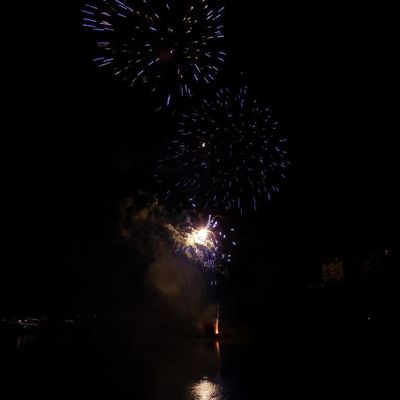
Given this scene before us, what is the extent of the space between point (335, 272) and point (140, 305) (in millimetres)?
12650

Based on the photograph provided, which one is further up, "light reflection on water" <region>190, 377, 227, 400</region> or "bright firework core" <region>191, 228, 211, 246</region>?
"bright firework core" <region>191, 228, 211, 246</region>

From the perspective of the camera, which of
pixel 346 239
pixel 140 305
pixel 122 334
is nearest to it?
pixel 346 239

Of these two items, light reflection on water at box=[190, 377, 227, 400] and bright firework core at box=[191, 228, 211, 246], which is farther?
bright firework core at box=[191, 228, 211, 246]

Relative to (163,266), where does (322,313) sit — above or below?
below

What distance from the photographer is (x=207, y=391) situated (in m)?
Answer: 8.79

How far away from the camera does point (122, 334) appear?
82.1 ft

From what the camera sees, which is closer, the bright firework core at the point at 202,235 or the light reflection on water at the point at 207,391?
the light reflection on water at the point at 207,391

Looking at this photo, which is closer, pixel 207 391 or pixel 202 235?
pixel 207 391

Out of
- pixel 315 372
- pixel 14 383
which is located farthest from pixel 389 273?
pixel 14 383

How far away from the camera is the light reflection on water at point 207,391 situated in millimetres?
8234

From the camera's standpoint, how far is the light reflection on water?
8.23m

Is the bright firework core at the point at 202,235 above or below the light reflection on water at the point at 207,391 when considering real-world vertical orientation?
above

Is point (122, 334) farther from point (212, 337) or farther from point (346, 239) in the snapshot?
point (346, 239)

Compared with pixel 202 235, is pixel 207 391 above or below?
below
